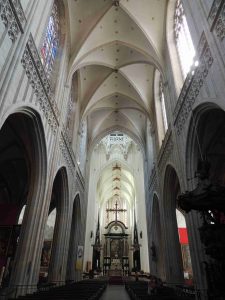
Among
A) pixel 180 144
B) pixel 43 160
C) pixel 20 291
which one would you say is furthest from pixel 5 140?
pixel 180 144

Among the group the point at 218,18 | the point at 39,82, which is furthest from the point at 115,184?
the point at 218,18

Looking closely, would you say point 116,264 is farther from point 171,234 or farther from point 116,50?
point 116,50

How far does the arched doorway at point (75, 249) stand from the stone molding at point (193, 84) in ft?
34.6

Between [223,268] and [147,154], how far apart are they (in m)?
15.3

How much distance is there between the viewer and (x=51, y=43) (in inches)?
439

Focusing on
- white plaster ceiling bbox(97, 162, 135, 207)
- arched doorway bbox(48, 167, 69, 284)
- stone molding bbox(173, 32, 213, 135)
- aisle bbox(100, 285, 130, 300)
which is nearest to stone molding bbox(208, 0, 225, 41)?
stone molding bbox(173, 32, 213, 135)

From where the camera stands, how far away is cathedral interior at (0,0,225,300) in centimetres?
627

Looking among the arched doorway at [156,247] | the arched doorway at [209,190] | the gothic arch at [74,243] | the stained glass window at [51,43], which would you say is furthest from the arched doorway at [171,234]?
the stained glass window at [51,43]

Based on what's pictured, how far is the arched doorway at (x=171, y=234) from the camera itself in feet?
36.1

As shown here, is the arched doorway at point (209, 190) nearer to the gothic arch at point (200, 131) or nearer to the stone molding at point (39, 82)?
the gothic arch at point (200, 131)

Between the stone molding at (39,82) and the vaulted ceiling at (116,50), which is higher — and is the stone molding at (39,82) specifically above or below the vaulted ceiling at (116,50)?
below

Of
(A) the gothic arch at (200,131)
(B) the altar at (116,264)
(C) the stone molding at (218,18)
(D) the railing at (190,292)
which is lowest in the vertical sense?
(D) the railing at (190,292)

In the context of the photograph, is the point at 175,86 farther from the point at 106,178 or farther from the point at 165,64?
the point at 106,178

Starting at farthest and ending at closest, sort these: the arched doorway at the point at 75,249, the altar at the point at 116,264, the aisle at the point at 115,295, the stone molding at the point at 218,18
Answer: the altar at the point at 116,264 → the arched doorway at the point at 75,249 → the aisle at the point at 115,295 → the stone molding at the point at 218,18
